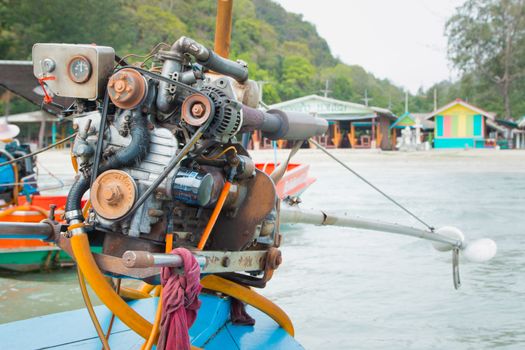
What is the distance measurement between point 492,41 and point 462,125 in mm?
17780

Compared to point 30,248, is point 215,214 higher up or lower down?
higher up

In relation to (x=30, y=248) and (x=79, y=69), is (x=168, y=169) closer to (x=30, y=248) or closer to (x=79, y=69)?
(x=79, y=69)

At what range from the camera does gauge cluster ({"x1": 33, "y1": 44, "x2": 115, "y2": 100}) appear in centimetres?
273

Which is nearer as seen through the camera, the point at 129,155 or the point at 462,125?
the point at 129,155

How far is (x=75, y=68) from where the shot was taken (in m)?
2.74

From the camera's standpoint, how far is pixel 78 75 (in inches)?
108

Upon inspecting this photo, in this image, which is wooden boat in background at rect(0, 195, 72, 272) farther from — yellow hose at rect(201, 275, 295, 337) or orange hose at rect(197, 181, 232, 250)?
orange hose at rect(197, 181, 232, 250)

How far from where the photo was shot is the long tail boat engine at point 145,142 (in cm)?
268

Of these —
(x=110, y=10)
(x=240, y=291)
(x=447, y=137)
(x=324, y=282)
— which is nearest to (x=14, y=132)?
(x=324, y=282)

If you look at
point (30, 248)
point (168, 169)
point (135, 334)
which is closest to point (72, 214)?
point (168, 169)

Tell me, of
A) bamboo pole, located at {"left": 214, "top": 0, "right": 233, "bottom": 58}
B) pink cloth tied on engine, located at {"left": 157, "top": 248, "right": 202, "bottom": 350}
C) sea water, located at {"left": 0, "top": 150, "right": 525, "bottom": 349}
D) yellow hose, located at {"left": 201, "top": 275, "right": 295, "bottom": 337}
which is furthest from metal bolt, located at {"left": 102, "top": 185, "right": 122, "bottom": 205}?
sea water, located at {"left": 0, "top": 150, "right": 525, "bottom": 349}

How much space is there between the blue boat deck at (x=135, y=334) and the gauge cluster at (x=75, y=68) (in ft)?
4.47

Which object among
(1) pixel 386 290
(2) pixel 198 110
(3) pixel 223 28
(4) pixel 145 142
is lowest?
(1) pixel 386 290

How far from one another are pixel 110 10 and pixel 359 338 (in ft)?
126
